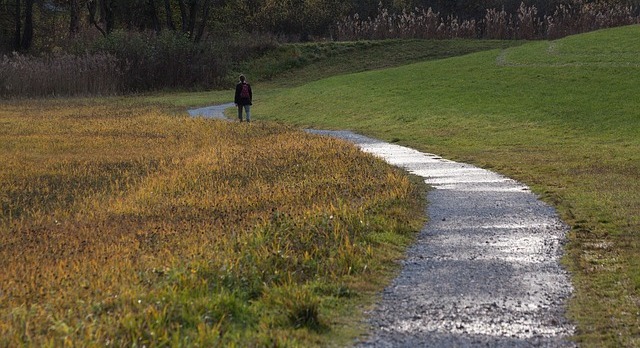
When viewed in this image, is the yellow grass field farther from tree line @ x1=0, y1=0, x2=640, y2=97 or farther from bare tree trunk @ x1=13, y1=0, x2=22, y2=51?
bare tree trunk @ x1=13, y1=0, x2=22, y2=51

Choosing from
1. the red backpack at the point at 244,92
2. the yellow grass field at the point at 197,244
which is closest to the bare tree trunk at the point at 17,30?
the red backpack at the point at 244,92

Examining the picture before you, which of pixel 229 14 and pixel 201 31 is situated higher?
pixel 229 14

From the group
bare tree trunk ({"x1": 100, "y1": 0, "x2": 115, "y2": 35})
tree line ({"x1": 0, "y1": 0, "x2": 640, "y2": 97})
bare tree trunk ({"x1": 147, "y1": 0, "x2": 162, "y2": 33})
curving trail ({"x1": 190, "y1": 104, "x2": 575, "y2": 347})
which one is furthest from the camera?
bare tree trunk ({"x1": 147, "y1": 0, "x2": 162, "y2": 33})

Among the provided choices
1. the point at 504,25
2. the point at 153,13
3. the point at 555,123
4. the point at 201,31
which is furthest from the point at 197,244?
the point at 153,13

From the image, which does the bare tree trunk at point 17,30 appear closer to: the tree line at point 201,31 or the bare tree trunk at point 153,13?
the tree line at point 201,31

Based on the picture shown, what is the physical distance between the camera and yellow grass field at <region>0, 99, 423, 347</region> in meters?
7.36

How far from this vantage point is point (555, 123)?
1130 inches

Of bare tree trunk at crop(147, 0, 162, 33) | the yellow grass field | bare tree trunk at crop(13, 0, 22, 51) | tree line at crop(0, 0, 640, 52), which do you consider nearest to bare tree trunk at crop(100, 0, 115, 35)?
tree line at crop(0, 0, 640, 52)

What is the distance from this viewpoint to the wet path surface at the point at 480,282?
755 centimetres

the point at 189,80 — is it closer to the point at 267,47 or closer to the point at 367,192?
the point at 267,47

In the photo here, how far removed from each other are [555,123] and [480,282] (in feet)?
67.1

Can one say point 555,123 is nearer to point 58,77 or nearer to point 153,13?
point 58,77

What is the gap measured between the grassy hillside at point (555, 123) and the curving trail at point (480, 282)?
28 cm

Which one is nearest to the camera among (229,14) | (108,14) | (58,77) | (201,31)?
(58,77)
